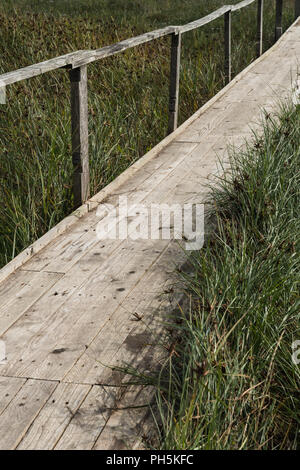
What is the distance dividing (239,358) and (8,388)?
2.57ft

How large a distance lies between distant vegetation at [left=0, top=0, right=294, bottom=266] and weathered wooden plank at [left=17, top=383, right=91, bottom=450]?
1148 millimetres

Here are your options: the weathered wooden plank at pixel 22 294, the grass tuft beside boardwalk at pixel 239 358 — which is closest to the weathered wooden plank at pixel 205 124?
the grass tuft beside boardwalk at pixel 239 358

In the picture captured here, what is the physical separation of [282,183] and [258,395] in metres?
1.46

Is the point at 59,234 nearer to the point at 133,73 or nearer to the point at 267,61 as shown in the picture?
the point at 133,73

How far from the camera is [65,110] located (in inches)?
198

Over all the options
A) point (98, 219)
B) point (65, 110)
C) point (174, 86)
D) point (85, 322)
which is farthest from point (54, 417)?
point (174, 86)

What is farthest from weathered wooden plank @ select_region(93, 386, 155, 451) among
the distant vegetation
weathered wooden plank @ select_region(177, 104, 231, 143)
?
weathered wooden plank @ select_region(177, 104, 231, 143)

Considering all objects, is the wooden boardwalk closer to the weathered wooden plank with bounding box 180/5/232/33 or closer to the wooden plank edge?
the wooden plank edge

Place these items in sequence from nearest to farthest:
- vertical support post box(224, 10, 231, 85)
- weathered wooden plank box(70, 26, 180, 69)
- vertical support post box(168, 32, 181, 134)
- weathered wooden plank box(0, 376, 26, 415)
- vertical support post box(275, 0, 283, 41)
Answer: weathered wooden plank box(0, 376, 26, 415) < weathered wooden plank box(70, 26, 180, 69) < vertical support post box(168, 32, 181, 134) < vertical support post box(224, 10, 231, 85) < vertical support post box(275, 0, 283, 41)

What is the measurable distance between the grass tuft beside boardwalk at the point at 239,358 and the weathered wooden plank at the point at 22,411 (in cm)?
37

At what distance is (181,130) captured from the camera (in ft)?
18.7

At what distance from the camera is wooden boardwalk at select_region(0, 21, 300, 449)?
2.29 metres

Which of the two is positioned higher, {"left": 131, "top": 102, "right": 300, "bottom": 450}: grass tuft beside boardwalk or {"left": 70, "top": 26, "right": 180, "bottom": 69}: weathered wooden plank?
{"left": 70, "top": 26, "right": 180, "bottom": 69}: weathered wooden plank
